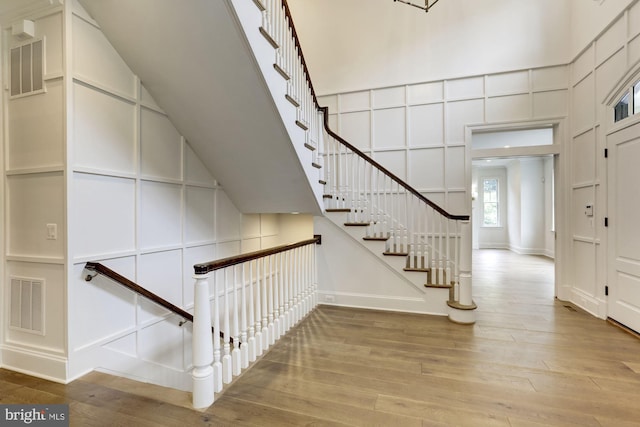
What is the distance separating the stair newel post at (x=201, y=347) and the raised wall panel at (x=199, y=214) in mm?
1507

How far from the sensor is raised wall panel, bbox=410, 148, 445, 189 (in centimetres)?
436

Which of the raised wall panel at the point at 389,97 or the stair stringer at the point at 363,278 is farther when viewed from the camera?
A: the raised wall panel at the point at 389,97

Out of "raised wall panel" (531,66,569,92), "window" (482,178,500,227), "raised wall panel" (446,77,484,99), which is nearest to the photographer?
"raised wall panel" (531,66,569,92)

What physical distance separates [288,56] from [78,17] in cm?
170

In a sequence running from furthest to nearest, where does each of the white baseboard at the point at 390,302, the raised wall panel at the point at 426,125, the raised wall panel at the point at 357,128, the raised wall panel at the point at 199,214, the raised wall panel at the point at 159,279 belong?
the raised wall panel at the point at 357,128 → the raised wall panel at the point at 426,125 → the white baseboard at the point at 390,302 → the raised wall panel at the point at 199,214 → the raised wall panel at the point at 159,279

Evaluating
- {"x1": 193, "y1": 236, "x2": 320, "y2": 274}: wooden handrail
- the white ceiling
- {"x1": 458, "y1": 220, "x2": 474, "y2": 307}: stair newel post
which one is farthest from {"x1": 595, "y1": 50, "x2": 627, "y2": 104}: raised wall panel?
{"x1": 193, "y1": 236, "x2": 320, "y2": 274}: wooden handrail

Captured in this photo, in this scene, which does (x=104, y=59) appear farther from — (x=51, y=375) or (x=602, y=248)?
(x=602, y=248)

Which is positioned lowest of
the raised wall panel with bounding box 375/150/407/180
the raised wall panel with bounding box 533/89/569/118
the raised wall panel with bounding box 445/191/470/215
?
the raised wall panel with bounding box 445/191/470/215

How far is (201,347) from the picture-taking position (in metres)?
1.81

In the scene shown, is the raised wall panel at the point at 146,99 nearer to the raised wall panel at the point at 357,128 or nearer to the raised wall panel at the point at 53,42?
the raised wall panel at the point at 53,42

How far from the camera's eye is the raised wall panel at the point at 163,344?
2.59 metres

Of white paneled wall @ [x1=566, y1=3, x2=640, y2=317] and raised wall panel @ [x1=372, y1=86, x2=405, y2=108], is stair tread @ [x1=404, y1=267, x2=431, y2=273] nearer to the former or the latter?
white paneled wall @ [x1=566, y1=3, x2=640, y2=317]

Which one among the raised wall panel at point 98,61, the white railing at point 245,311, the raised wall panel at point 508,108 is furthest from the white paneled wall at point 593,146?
the raised wall panel at point 98,61

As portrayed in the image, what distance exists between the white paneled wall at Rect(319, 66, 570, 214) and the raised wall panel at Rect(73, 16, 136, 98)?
3190mm
